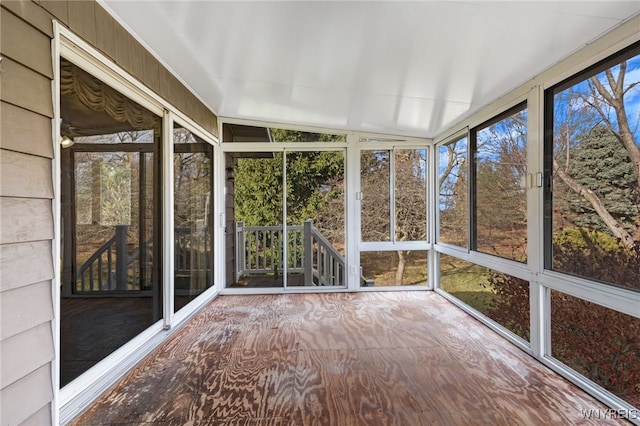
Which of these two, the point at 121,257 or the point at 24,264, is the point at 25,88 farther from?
the point at 121,257

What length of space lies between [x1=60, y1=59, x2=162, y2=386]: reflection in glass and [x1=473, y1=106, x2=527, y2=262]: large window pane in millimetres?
3195

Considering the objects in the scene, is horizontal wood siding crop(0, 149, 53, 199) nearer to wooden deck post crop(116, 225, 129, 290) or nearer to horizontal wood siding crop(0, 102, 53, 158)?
horizontal wood siding crop(0, 102, 53, 158)

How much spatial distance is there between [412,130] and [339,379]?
10.6ft

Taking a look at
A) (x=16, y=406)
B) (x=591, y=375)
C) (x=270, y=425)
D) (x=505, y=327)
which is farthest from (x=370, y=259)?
(x=16, y=406)

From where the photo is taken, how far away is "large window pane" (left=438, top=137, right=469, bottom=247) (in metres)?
3.70

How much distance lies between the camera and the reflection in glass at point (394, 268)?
4410 millimetres

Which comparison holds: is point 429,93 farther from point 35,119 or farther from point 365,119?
point 35,119

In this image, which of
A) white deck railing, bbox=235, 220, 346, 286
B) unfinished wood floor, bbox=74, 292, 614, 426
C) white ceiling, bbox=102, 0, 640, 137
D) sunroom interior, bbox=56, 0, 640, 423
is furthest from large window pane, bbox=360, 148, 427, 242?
unfinished wood floor, bbox=74, 292, 614, 426

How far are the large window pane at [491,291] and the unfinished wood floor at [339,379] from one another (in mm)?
279

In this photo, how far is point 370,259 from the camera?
4.40m

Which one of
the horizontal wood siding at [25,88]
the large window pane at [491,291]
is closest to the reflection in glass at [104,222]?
the horizontal wood siding at [25,88]

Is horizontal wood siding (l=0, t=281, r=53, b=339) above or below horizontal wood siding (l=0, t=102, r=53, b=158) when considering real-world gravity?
below

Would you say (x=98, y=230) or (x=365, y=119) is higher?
(x=365, y=119)

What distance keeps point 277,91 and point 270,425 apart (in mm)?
2805
